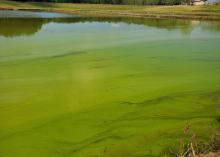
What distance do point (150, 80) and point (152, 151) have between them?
3454 mm

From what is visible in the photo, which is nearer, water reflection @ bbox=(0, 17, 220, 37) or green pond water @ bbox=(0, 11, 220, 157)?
green pond water @ bbox=(0, 11, 220, 157)

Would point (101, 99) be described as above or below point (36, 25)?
below

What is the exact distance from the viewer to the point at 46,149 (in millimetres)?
4477

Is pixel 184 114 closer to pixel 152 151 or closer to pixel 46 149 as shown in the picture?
pixel 152 151

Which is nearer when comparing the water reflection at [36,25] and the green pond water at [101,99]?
the green pond water at [101,99]

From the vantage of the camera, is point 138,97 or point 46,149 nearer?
point 46,149

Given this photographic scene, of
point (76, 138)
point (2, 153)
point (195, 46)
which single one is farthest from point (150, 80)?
point (195, 46)

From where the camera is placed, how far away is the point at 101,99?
642 centimetres

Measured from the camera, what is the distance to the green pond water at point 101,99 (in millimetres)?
4691

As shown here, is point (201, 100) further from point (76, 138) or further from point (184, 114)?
point (76, 138)

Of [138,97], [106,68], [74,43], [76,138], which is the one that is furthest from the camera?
[74,43]

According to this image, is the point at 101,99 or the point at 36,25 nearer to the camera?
the point at 101,99

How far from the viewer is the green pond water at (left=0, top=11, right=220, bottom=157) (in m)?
4.69

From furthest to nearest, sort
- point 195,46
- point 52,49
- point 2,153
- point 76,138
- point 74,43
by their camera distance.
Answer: point 195,46 → point 74,43 → point 52,49 → point 76,138 → point 2,153
